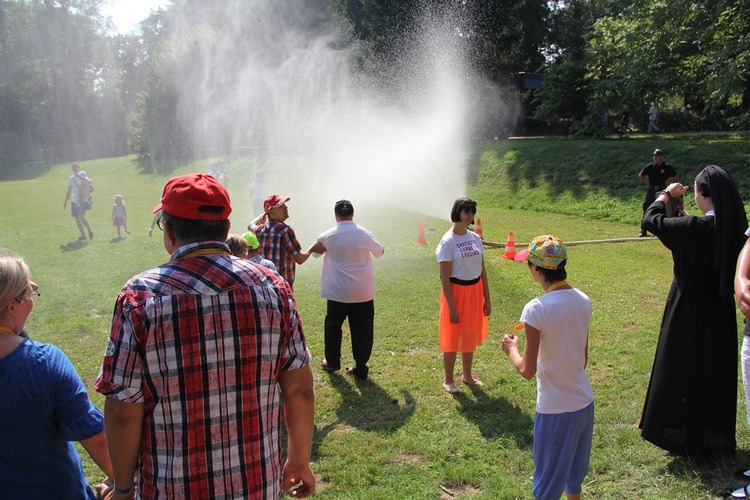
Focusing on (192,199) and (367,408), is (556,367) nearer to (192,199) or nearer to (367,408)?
(192,199)

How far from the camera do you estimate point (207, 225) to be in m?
2.15

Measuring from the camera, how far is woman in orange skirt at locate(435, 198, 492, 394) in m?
5.29

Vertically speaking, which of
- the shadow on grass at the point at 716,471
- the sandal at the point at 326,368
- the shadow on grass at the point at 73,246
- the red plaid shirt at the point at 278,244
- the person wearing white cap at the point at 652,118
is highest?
the person wearing white cap at the point at 652,118

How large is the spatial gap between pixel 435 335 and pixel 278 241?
2580mm

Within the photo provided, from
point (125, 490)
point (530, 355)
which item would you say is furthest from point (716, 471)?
point (125, 490)

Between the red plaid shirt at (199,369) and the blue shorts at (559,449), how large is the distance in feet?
5.90

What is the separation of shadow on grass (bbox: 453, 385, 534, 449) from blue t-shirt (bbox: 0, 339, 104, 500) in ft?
10.7

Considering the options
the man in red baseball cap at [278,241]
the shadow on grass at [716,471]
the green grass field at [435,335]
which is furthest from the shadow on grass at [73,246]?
the shadow on grass at [716,471]

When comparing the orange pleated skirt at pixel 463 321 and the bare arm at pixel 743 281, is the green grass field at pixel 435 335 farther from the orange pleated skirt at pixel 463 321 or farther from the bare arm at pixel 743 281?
the bare arm at pixel 743 281

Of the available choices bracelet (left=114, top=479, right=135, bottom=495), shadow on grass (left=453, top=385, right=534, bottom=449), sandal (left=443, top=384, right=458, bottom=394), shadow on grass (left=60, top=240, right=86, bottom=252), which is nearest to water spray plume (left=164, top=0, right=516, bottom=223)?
shadow on grass (left=60, top=240, right=86, bottom=252)

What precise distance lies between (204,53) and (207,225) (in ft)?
121

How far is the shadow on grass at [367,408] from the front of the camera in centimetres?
487

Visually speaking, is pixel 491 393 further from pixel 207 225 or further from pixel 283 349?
pixel 207 225

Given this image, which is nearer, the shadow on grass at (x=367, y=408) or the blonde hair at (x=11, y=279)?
the blonde hair at (x=11, y=279)
